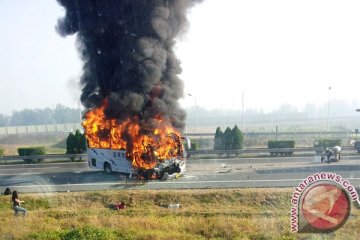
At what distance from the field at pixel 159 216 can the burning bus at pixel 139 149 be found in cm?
312

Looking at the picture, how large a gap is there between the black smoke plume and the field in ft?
20.9

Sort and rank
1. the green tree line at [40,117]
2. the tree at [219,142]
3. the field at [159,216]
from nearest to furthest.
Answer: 1. the field at [159,216]
2. the tree at [219,142]
3. the green tree line at [40,117]

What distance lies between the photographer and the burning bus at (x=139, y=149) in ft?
70.5

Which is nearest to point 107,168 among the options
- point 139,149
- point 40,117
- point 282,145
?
point 139,149

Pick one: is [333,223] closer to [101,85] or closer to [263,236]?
[263,236]

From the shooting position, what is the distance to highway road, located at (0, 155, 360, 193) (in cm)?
2023

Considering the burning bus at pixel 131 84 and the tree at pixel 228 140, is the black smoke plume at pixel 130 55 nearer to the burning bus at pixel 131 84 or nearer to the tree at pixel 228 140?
the burning bus at pixel 131 84

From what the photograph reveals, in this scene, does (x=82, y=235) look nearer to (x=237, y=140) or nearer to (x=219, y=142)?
(x=237, y=140)

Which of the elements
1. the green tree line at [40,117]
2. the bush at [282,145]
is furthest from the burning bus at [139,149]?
the green tree line at [40,117]

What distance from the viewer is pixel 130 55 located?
24031 mm

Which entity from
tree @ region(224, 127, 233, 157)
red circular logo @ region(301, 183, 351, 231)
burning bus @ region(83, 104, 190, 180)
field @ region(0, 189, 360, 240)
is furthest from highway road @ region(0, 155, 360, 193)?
red circular logo @ region(301, 183, 351, 231)

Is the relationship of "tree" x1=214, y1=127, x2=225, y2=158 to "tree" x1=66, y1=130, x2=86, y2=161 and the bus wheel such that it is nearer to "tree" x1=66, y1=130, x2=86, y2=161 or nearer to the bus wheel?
"tree" x1=66, y1=130, x2=86, y2=161

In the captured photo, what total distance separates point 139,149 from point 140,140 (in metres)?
0.63

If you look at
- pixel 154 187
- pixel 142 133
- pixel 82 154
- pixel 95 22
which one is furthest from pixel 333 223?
pixel 82 154
